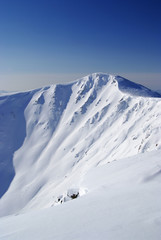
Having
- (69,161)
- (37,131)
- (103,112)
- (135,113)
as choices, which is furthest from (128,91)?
(37,131)

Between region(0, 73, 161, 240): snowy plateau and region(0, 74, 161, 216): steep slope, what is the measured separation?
23.6 inches

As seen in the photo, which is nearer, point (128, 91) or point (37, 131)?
point (128, 91)

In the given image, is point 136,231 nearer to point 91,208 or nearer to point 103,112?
point 91,208

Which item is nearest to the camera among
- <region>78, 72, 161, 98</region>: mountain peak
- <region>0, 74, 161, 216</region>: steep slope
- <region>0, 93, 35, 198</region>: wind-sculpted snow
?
<region>0, 74, 161, 216</region>: steep slope

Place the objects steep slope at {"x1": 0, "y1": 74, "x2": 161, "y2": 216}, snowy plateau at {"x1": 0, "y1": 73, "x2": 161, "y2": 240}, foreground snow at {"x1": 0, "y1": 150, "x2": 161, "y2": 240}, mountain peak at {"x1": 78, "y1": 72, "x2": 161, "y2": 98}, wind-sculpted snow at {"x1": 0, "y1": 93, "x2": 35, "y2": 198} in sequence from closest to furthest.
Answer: foreground snow at {"x1": 0, "y1": 150, "x2": 161, "y2": 240}
snowy plateau at {"x1": 0, "y1": 73, "x2": 161, "y2": 240}
steep slope at {"x1": 0, "y1": 74, "x2": 161, "y2": 216}
wind-sculpted snow at {"x1": 0, "y1": 93, "x2": 35, "y2": 198}
mountain peak at {"x1": 78, "y1": 72, "x2": 161, "y2": 98}

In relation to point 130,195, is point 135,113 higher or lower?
lower

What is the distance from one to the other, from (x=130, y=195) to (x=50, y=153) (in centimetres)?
14695

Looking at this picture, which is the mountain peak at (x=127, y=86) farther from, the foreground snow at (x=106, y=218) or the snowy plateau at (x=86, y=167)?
the foreground snow at (x=106, y=218)

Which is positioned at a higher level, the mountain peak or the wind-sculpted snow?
the mountain peak

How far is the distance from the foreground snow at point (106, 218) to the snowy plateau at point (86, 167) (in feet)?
0.11

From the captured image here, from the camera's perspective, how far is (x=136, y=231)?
6785 mm

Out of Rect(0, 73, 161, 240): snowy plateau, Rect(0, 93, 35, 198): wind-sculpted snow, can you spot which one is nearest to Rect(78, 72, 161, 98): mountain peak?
Rect(0, 73, 161, 240): snowy plateau

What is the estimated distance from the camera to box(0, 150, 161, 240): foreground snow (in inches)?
274

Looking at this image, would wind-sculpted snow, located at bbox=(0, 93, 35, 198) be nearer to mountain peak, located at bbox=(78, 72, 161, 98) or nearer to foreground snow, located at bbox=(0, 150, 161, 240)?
mountain peak, located at bbox=(78, 72, 161, 98)
